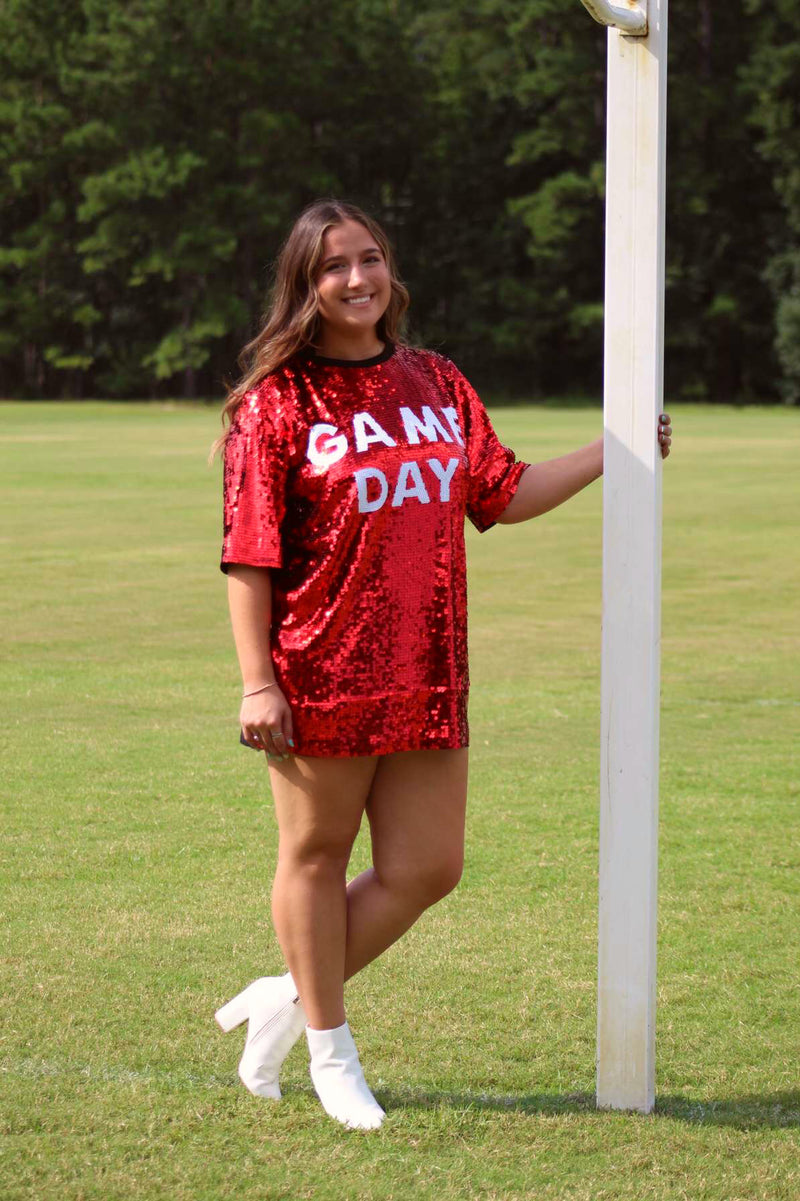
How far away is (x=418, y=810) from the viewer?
3.42m

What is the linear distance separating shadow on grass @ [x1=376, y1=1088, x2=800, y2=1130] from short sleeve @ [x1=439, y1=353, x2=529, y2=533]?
1.24m

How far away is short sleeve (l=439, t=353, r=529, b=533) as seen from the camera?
3604mm

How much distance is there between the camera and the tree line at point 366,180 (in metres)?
60.8

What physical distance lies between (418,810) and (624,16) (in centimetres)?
163

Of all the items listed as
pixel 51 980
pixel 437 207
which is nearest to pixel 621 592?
pixel 51 980

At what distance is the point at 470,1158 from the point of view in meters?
3.21

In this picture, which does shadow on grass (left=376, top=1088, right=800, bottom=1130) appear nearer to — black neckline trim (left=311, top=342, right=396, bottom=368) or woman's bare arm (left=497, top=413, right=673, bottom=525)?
woman's bare arm (left=497, top=413, right=673, bottom=525)

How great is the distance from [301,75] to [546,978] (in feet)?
209

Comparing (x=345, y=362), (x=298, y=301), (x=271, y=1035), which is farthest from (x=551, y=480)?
(x=271, y=1035)

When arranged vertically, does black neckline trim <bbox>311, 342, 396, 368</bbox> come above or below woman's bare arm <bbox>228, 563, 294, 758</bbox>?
above

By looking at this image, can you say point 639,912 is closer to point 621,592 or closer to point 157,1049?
point 621,592

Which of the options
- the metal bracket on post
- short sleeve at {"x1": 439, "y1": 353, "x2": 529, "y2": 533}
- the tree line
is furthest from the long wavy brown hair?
the tree line

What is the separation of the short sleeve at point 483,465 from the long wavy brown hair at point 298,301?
217 mm

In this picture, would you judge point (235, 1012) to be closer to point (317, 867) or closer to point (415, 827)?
point (317, 867)
